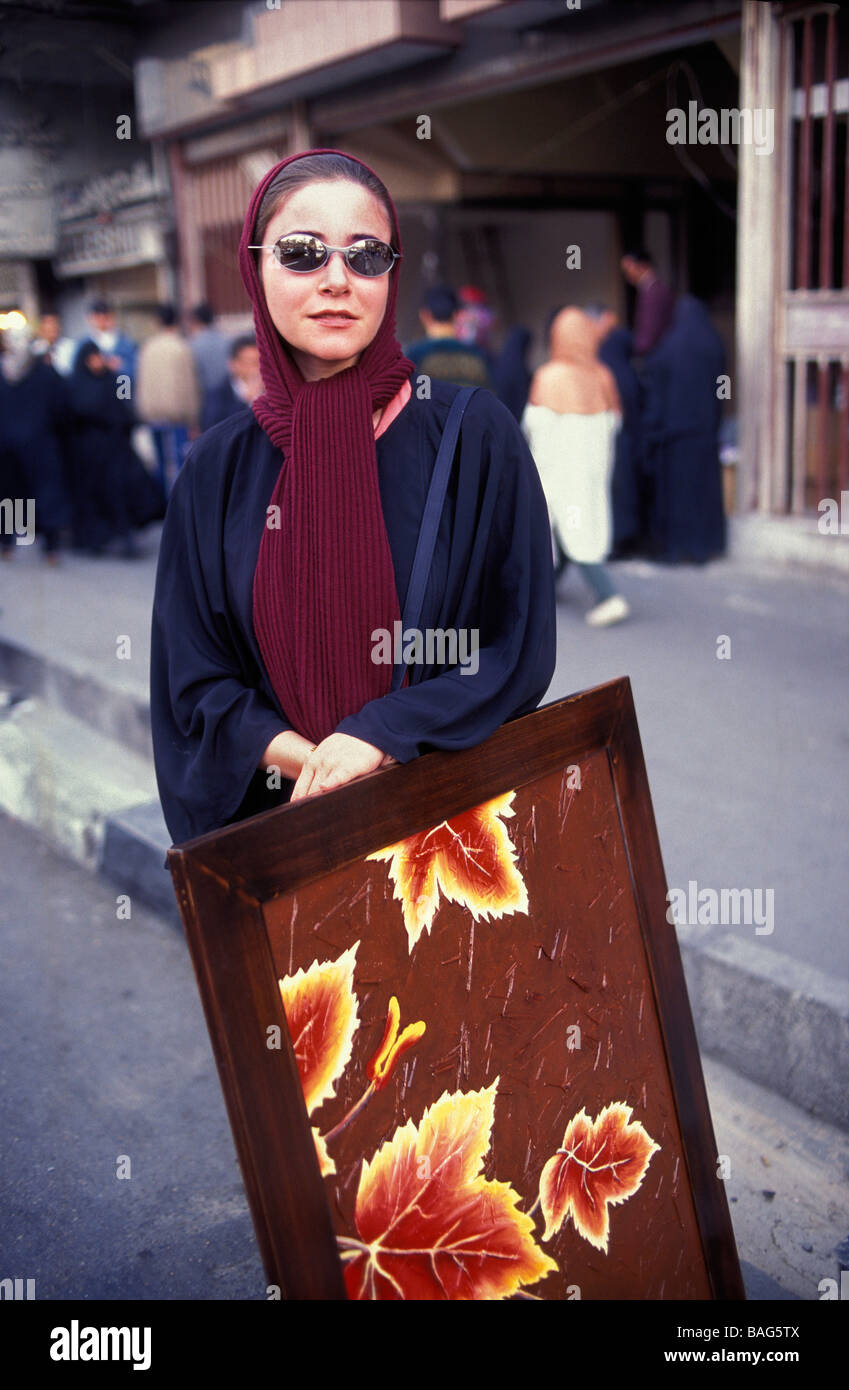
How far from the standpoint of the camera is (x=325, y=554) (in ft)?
5.55

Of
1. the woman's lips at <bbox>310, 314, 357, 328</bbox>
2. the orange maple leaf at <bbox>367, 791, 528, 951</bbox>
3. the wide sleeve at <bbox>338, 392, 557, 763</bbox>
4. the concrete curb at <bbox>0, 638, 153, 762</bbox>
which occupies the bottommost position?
the concrete curb at <bbox>0, 638, 153, 762</bbox>

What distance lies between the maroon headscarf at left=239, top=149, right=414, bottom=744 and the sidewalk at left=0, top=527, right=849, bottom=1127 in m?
1.63

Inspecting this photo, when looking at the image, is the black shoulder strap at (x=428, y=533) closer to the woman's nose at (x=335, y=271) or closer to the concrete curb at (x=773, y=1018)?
the woman's nose at (x=335, y=271)

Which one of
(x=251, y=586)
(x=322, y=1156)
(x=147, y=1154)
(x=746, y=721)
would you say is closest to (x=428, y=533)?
(x=251, y=586)

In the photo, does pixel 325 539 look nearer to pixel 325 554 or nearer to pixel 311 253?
pixel 325 554

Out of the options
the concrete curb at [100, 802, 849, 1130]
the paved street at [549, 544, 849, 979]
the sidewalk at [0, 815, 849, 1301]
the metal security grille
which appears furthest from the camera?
the metal security grille

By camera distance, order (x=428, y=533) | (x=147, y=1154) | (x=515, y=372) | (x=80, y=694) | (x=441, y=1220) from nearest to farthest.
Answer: (x=441, y=1220)
(x=428, y=533)
(x=147, y=1154)
(x=80, y=694)
(x=515, y=372)

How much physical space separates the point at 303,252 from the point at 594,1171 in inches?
53.1

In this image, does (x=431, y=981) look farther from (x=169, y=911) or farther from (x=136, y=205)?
(x=136, y=205)

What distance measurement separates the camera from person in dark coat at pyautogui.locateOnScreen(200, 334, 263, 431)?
7746 mm

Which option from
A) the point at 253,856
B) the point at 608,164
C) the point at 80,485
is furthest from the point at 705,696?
the point at 608,164

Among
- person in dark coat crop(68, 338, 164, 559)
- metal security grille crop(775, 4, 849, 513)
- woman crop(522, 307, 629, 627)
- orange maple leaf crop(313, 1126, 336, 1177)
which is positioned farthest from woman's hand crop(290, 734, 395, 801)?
person in dark coat crop(68, 338, 164, 559)

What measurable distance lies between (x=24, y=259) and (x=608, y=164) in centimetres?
913

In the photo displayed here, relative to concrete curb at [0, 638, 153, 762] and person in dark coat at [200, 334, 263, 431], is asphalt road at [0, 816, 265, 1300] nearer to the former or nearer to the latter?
concrete curb at [0, 638, 153, 762]
